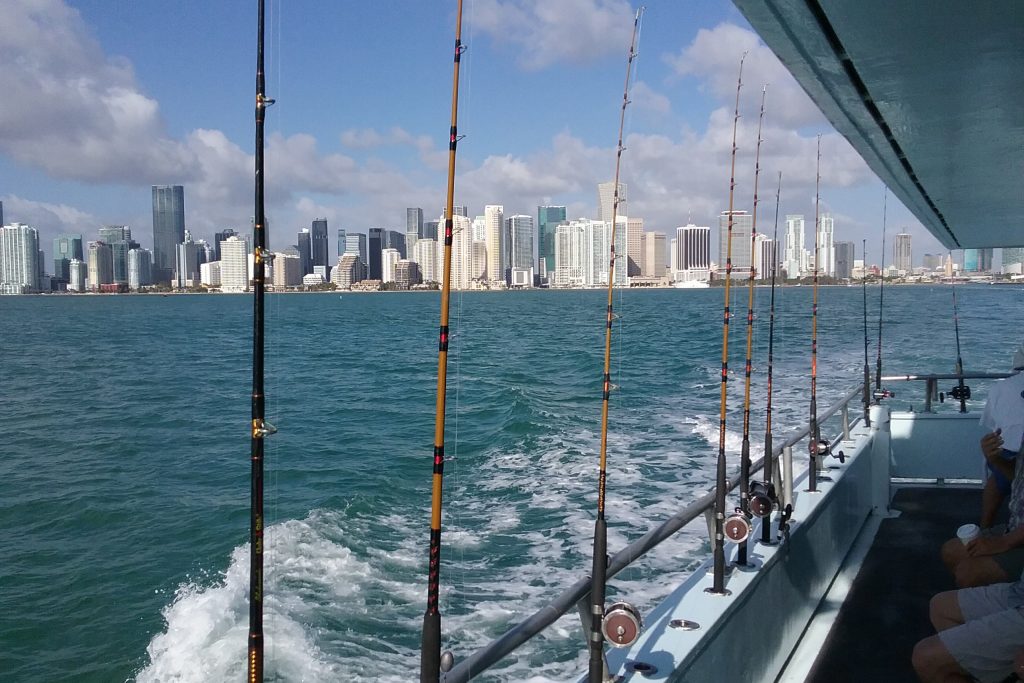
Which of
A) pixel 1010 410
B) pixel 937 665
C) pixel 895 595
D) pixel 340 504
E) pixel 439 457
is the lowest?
pixel 340 504

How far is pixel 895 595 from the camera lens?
14.9ft

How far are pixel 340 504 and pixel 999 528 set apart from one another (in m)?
7.99

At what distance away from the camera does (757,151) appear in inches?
212

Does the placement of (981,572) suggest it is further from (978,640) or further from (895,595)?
(895,595)

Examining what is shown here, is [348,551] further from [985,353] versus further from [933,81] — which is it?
[985,353]

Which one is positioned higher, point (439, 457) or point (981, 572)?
point (439, 457)

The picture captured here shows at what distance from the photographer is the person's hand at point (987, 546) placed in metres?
3.12

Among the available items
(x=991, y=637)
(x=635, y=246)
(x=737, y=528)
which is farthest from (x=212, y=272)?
(x=991, y=637)

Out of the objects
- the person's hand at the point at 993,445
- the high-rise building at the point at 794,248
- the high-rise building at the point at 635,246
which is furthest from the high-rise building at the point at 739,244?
the high-rise building at the point at 794,248

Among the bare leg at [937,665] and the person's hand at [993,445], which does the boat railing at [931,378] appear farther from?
the bare leg at [937,665]

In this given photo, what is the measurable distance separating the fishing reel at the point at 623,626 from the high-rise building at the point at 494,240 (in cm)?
231

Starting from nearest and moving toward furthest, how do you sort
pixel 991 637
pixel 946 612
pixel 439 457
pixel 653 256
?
pixel 439 457, pixel 991 637, pixel 946 612, pixel 653 256

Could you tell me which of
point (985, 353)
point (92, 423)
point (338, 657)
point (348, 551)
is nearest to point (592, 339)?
point (985, 353)

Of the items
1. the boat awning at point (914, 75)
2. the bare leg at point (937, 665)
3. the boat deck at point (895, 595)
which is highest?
the boat awning at point (914, 75)
